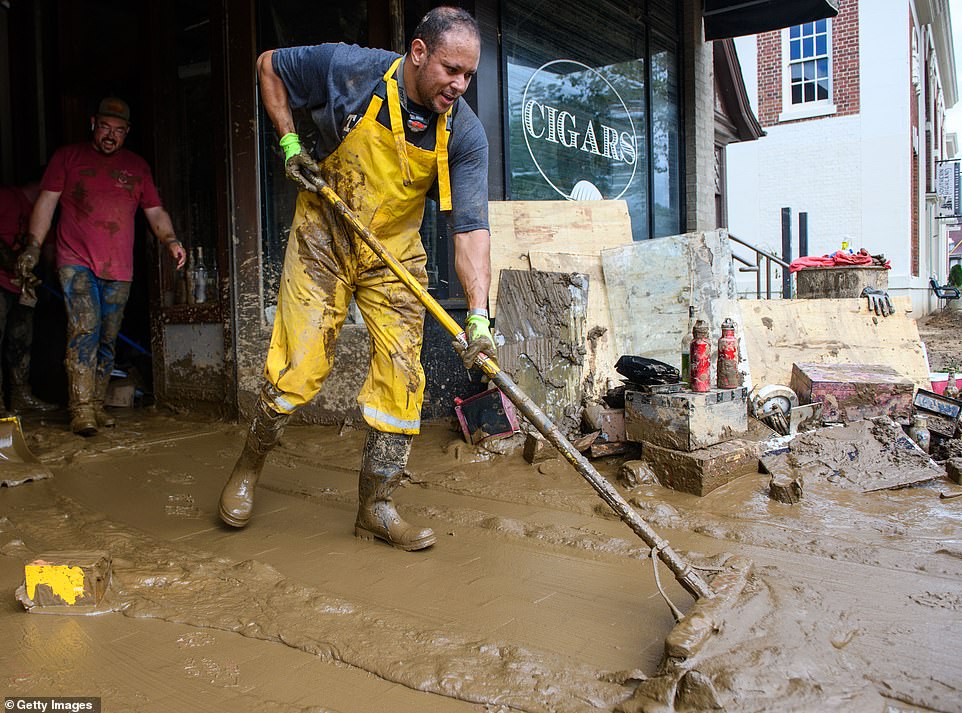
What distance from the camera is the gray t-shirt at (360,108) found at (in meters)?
2.52

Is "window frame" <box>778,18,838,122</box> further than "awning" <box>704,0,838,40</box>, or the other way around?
"window frame" <box>778,18,838,122</box>

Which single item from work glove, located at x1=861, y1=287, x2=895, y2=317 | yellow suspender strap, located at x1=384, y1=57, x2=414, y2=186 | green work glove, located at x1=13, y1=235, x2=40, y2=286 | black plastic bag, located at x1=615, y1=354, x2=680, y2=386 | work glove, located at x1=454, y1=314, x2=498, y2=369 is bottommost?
black plastic bag, located at x1=615, y1=354, x2=680, y2=386

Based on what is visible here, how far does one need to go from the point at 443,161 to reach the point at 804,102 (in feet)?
54.6

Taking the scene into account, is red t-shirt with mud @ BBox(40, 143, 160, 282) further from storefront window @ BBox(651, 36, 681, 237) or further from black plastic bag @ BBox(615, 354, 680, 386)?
storefront window @ BBox(651, 36, 681, 237)

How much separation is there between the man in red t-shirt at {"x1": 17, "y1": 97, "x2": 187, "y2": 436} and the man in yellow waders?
2.28m

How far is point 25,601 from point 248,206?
306 centimetres

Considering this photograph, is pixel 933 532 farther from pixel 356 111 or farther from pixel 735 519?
pixel 356 111

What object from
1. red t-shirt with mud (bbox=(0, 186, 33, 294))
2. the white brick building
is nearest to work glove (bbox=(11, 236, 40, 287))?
red t-shirt with mud (bbox=(0, 186, 33, 294))

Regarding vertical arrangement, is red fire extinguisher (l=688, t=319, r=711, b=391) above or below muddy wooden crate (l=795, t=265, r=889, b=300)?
below

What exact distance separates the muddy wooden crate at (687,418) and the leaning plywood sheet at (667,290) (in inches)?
45.3

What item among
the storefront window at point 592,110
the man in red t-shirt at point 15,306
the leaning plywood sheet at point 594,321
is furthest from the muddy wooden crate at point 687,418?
the man in red t-shirt at point 15,306

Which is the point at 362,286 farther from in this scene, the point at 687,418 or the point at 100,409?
the point at 100,409

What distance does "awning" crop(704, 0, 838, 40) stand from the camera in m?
6.50

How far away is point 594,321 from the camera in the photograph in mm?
4633
